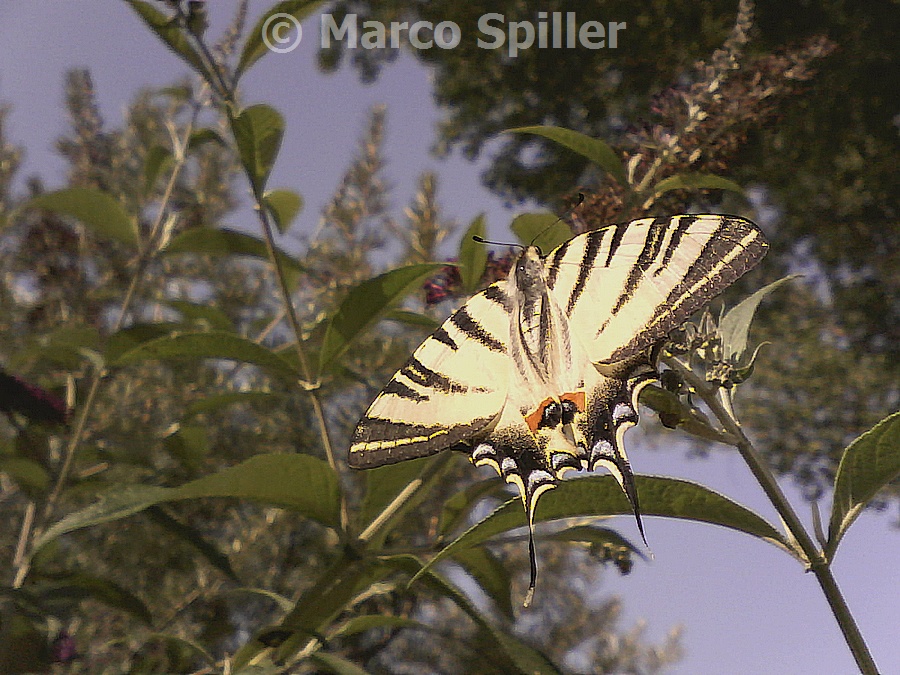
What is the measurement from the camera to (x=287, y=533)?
2.05 metres

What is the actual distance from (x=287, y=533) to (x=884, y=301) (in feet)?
7.97

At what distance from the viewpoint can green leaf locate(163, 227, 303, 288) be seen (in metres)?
1.26

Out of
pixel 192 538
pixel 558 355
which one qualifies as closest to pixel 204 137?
pixel 192 538

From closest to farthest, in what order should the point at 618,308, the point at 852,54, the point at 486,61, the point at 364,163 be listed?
the point at 618,308 → the point at 364,163 → the point at 852,54 → the point at 486,61

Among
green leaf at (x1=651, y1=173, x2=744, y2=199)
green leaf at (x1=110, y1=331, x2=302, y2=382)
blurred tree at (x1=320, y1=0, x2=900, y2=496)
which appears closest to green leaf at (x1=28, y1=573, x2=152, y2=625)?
green leaf at (x1=110, y1=331, x2=302, y2=382)

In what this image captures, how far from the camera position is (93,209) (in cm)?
132

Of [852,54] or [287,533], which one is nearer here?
[287,533]

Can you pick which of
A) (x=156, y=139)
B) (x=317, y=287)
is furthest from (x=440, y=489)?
(x=156, y=139)

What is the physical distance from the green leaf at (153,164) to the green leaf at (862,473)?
1246 millimetres

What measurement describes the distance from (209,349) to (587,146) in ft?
1.70

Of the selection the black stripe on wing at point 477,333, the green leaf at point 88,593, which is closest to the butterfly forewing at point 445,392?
the black stripe on wing at point 477,333

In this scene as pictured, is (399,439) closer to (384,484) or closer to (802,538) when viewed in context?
(384,484)

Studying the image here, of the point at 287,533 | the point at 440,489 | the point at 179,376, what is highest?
the point at 179,376

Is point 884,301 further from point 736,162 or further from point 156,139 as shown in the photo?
point 156,139
